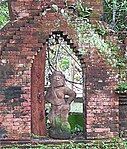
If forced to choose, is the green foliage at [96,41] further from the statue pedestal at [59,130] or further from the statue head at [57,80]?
the statue pedestal at [59,130]

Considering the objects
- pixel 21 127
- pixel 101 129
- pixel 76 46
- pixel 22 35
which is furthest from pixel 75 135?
pixel 22 35

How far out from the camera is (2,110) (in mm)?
5773

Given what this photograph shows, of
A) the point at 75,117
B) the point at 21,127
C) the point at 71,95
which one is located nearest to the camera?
the point at 21,127

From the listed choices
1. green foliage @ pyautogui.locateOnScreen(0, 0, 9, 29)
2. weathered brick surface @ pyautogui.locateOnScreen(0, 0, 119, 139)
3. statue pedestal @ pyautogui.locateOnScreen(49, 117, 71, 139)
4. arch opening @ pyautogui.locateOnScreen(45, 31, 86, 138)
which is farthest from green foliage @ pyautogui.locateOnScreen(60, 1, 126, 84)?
green foliage @ pyautogui.locateOnScreen(0, 0, 9, 29)

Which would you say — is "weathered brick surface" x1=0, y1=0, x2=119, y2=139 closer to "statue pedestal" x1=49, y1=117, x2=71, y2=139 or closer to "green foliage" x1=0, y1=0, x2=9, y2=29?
"statue pedestal" x1=49, y1=117, x2=71, y2=139

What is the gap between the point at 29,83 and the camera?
5789 mm

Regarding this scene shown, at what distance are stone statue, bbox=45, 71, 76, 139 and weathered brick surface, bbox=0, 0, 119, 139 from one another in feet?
1.58

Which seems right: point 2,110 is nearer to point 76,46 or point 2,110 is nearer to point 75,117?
point 76,46

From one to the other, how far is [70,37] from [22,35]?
2.77 ft

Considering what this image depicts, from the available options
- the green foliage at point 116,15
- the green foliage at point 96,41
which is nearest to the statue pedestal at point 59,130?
the green foliage at point 96,41

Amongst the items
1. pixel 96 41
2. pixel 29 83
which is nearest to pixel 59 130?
pixel 29 83

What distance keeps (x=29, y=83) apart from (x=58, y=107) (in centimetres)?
77

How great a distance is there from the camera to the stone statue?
6.09 metres

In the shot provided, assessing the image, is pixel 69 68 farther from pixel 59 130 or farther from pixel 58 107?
pixel 59 130
